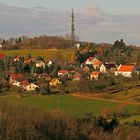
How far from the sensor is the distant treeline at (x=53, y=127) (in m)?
18.2

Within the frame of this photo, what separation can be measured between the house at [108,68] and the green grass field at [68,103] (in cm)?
2060

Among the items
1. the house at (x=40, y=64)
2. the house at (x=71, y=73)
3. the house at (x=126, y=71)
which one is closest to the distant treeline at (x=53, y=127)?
the house at (x=71, y=73)

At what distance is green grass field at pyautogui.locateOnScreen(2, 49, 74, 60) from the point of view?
222 feet

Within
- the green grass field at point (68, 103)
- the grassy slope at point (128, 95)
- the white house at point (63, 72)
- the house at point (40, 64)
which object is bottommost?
the green grass field at point (68, 103)

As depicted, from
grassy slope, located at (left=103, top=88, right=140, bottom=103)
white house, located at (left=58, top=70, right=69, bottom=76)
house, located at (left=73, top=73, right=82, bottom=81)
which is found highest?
white house, located at (left=58, top=70, right=69, bottom=76)

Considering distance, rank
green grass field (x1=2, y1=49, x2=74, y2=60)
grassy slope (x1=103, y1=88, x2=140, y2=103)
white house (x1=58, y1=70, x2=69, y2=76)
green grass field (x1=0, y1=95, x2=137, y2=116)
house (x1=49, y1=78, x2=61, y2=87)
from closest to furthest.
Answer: green grass field (x1=0, y1=95, x2=137, y2=116) < grassy slope (x1=103, y1=88, x2=140, y2=103) < house (x1=49, y1=78, x2=61, y2=87) < white house (x1=58, y1=70, x2=69, y2=76) < green grass field (x1=2, y1=49, x2=74, y2=60)

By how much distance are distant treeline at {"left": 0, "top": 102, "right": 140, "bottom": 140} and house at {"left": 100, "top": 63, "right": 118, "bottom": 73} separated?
34063 mm

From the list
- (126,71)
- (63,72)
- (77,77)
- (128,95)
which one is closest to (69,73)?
(63,72)

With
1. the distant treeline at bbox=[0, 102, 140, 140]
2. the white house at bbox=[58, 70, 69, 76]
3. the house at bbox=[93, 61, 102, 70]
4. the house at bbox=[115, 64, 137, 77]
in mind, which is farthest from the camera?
the house at bbox=[93, 61, 102, 70]

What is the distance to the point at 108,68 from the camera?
200 feet

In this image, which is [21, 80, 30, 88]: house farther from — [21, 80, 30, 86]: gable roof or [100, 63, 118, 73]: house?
[100, 63, 118, 73]: house

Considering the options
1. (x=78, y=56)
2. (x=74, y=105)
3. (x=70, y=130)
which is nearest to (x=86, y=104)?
(x=74, y=105)

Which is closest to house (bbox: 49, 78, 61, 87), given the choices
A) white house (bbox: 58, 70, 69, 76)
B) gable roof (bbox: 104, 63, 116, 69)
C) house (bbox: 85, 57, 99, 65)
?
white house (bbox: 58, 70, 69, 76)

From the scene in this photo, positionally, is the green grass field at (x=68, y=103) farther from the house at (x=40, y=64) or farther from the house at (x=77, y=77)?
the house at (x=40, y=64)
